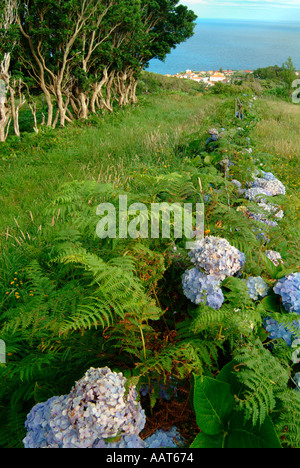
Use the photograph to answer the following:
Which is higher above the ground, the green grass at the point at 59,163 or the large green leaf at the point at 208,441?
the large green leaf at the point at 208,441

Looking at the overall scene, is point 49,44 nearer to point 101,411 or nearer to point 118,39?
point 118,39

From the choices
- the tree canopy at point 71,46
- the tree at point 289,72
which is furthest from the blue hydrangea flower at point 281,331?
the tree at point 289,72

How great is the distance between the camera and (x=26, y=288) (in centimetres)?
269

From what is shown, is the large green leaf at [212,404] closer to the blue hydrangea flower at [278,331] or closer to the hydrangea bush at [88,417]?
the hydrangea bush at [88,417]

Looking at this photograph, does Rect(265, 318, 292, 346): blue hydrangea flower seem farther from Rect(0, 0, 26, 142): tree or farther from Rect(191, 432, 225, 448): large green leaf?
Rect(0, 0, 26, 142): tree

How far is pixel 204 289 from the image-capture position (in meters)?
1.80

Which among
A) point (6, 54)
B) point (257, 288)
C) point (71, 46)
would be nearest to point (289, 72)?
point (71, 46)

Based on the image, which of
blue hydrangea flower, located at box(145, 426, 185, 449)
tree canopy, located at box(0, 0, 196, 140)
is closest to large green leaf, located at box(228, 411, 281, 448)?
blue hydrangea flower, located at box(145, 426, 185, 449)

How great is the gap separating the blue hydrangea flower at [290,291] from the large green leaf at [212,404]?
0.62 meters

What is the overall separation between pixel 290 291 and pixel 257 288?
20cm

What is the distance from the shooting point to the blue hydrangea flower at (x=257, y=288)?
6.33 feet

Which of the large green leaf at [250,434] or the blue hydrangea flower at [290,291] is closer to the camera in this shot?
the large green leaf at [250,434]
